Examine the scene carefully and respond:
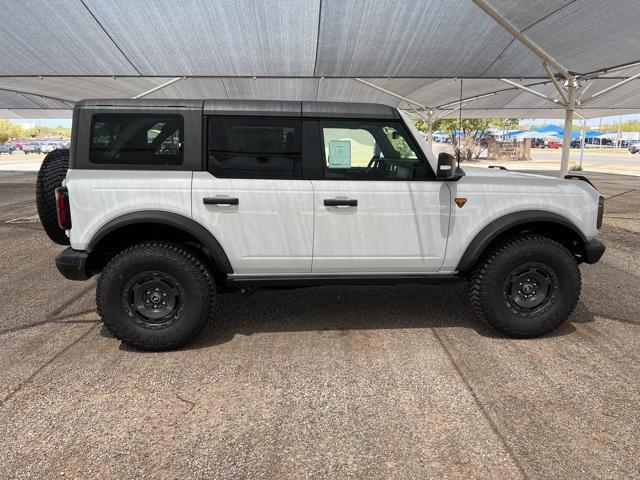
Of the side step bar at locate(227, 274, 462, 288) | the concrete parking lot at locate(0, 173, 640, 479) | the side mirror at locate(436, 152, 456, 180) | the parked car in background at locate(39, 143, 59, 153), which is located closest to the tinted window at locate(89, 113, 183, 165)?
the side step bar at locate(227, 274, 462, 288)

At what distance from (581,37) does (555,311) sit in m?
8.29

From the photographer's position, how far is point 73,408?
108 inches

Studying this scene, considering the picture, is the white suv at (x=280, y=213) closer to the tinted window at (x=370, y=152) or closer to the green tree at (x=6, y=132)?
the tinted window at (x=370, y=152)

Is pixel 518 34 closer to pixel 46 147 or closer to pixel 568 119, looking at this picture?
pixel 568 119

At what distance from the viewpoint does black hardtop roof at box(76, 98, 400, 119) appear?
3.36 m

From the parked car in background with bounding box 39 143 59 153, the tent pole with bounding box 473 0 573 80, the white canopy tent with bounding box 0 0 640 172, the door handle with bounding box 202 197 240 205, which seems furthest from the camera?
the parked car in background with bounding box 39 143 59 153

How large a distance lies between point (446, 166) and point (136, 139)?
230cm

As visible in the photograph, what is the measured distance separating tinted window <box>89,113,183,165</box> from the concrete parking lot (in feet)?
4.82

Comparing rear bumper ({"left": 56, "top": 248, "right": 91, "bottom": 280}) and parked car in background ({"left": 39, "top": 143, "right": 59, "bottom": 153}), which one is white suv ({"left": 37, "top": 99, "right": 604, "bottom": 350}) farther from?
parked car in background ({"left": 39, "top": 143, "right": 59, "bottom": 153})

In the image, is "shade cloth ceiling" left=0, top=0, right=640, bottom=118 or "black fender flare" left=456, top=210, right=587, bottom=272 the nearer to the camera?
"black fender flare" left=456, top=210, right=587, bottom=272

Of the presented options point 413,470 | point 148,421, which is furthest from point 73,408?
point 413,470

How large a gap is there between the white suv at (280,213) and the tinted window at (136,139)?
10 millimetres

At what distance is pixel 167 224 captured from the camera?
10.8 feet

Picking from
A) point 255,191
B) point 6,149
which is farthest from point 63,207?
point 6,149
